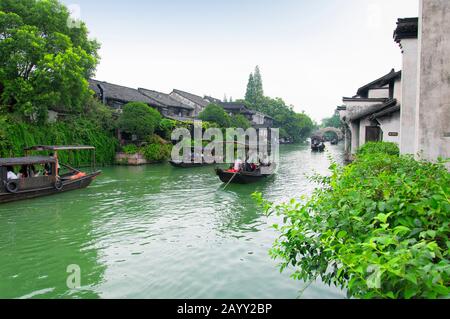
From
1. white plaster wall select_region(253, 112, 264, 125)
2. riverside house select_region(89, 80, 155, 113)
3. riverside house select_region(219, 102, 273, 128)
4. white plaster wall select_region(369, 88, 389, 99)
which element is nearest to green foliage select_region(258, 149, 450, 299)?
white plaster wall select_region(369, 88, 389, 99)

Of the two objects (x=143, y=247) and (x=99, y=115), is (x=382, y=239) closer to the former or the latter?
(x=143, y=247)

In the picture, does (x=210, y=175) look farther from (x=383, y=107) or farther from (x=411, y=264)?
(x=411, y=264)

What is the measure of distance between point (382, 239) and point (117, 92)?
31397 millimetres

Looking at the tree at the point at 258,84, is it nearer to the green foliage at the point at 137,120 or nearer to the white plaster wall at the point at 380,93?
the white plaster wall at the point at 380,93

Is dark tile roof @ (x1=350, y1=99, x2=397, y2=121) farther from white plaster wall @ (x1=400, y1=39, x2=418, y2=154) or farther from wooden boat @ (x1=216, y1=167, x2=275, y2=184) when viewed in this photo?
wooden boat @ (x1=216, y1=167, x2=275, y2=184)

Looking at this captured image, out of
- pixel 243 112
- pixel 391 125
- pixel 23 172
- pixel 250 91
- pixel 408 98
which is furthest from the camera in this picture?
pixel 250 91

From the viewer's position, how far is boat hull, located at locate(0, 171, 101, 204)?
1138 centimetres

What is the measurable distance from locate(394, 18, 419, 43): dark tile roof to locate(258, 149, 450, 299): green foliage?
890cm

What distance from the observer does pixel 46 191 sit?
12688mm

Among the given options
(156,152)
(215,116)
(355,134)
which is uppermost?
(215,116)

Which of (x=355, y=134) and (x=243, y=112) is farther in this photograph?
(x=243, y=112)

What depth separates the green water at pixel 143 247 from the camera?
5504mm

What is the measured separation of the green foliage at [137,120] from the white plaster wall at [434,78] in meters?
19.5

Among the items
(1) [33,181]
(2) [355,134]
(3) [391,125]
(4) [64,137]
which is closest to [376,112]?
(3) [391,125]
